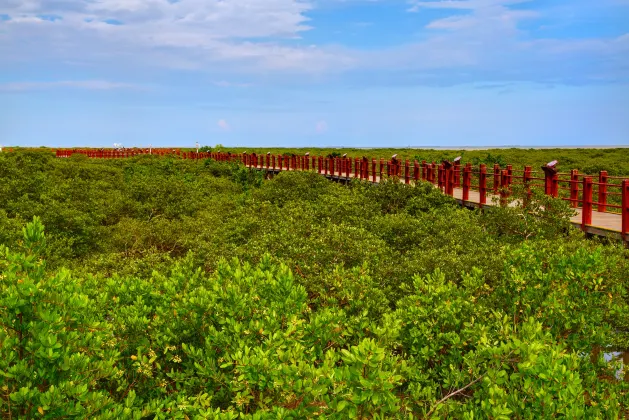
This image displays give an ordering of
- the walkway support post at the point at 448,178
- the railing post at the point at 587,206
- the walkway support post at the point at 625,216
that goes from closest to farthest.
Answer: the walkway support post at the point at 625,216, the railing post at the point at 587,206, the walkway support post at the point at 448,178

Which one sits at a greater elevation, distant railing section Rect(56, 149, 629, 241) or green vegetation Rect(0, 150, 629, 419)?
distant railing section Rect(56, 149, 629, 241)

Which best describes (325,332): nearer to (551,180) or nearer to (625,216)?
(625,216)

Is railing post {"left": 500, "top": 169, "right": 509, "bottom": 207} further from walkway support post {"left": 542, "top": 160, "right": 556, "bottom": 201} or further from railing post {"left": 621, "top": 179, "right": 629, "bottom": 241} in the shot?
railing post {"left": 621, "top": 179, "right": 629, "bottom": 241}

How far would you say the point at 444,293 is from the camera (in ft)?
22.1

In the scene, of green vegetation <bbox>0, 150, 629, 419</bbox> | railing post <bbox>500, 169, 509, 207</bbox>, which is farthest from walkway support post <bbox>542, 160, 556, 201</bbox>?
green vegetation <bbox>0, 150, 629, 419</bbox>

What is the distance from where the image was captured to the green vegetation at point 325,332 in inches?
166

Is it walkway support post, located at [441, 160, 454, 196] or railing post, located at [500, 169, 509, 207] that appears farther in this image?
walkway support post, located at [441, 160, 454, 196]

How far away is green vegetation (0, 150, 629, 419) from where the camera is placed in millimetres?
4223

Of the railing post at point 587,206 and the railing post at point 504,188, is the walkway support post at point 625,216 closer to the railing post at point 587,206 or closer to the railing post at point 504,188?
the railing post at point 587,206

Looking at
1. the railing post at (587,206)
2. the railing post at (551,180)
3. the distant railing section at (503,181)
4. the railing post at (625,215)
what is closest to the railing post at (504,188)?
the distant railing section at (503,181)

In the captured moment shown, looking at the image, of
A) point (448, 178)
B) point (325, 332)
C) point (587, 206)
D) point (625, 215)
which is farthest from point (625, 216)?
point (325, 332)

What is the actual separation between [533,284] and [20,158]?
2773 cm

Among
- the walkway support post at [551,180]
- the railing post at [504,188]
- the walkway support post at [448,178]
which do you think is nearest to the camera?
the railing post at [504,188]

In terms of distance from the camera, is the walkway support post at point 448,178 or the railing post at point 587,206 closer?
the railing post at point 587,206
